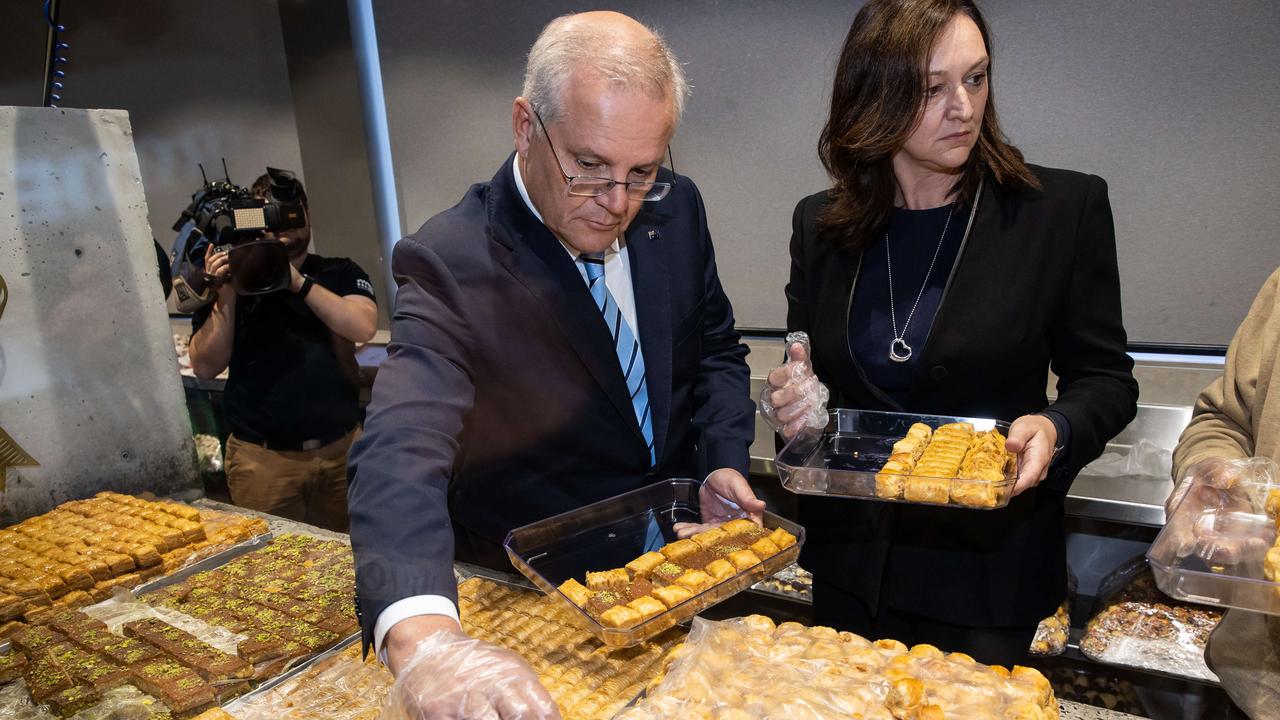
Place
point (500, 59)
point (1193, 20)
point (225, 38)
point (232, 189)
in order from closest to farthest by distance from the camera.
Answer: point (232, 189) → point (1193, 20) → point (225, 38) → point (500, 59)

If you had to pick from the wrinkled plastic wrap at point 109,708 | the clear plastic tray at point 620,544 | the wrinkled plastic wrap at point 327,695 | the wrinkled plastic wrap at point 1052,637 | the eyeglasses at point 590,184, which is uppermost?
the eyeglasses at point 590,184

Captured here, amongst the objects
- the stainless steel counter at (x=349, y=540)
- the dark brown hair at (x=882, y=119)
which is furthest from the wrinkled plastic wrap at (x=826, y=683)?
the dark brown hair at (x=882, y=119)

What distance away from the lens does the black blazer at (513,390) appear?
1.29 meters

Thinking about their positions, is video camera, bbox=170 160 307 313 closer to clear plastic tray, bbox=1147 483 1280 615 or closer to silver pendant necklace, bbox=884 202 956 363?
silver pendant necklace, bbox=884 202 956 363

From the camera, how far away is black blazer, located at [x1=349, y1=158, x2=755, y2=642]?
1.29m

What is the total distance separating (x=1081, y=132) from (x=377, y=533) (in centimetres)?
360

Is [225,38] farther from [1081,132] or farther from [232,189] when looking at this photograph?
[1081,132]

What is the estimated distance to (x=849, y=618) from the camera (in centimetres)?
204

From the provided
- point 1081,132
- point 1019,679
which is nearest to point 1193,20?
point 1081,132

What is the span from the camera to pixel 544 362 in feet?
5.67

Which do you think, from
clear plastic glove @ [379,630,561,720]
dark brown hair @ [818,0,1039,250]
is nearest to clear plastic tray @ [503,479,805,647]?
clear plastic glove @ [379,630,561,720]

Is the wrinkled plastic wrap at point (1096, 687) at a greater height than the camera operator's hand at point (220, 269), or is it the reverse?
the camera operator's hand at point (220, 269)

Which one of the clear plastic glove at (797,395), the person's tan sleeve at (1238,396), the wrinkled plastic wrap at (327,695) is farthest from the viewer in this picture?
the clear plastic glove at (797,395)

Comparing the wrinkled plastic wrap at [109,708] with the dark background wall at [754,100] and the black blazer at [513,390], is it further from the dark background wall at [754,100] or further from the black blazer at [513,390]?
the dark background wall at [754,100]
